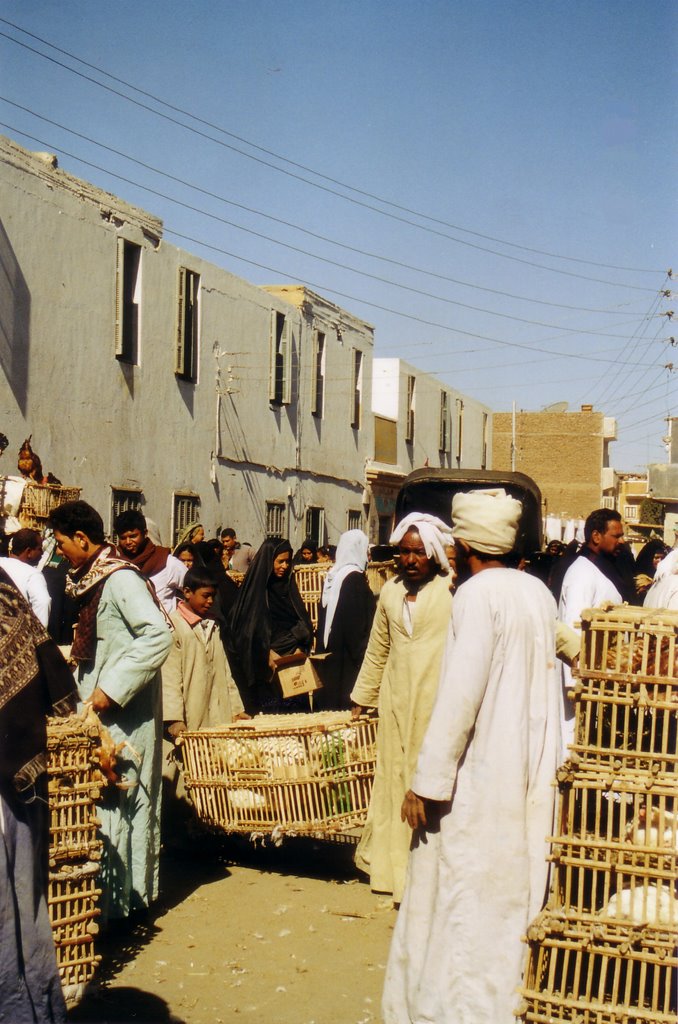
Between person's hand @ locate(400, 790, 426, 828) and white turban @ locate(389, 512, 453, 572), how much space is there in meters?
2.00

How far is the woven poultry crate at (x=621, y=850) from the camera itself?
370cm

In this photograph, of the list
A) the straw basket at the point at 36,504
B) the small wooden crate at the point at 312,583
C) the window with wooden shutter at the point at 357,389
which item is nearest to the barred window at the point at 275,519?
the window with wooden shutter at the point at 357,389

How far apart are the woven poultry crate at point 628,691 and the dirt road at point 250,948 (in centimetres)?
158

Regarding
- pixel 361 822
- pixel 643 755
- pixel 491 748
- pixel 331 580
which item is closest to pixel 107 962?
pixel 361 822

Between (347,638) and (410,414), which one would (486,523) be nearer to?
(347,638)

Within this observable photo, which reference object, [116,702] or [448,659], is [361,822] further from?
[448,659]

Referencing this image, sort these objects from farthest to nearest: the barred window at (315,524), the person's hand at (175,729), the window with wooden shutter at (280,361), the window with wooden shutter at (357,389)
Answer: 1. the window with wooden shutter at (357,389)
2. the barred window at (315,524)
3. the window with wooden shutter at (280,361)
4. the person's hand at (175,729)

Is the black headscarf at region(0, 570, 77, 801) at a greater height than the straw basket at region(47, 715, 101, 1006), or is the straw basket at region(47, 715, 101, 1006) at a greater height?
the black headscarf at region(0, 570, 77, 801)

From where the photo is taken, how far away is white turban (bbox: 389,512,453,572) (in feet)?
18.7

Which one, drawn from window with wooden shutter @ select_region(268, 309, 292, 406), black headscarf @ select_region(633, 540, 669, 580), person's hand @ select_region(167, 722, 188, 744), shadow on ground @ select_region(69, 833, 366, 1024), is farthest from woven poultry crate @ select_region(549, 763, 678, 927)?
window with wooden shutter @ select_region(268, 309, 292, 406)

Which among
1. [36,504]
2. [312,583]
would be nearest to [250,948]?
[36,504]

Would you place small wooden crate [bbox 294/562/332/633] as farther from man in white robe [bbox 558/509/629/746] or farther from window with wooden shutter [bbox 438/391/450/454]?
window with wooden shutter [bbox 438/391/450/454]

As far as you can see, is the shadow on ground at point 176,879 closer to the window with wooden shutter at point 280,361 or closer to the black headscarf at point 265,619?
the black headscarf at point 265,619

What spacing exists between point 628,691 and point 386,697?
228cm
